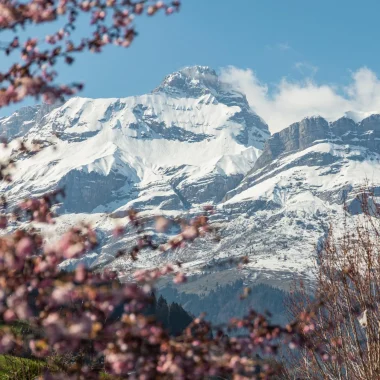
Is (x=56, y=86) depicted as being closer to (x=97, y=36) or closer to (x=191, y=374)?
(x=97, y=36)

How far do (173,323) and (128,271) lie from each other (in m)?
106

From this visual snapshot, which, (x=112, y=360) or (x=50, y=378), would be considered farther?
(x=50, y=378)

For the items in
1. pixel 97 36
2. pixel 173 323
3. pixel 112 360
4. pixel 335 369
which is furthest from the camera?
pixel 173 323

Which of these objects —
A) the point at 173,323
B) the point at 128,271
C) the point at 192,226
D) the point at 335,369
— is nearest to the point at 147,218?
the point at 192,226

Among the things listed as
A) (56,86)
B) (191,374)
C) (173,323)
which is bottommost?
(173,323)

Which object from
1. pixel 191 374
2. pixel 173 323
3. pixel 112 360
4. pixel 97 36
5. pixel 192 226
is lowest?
pixel 173 323

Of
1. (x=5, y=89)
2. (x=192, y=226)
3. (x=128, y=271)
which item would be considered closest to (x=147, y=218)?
(x=192, y=226)

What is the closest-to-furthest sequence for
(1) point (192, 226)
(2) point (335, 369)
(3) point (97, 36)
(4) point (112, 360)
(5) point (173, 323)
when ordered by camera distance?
(4) point (112, 360)
(1) point (192, 226)
(3) point (97, 36)
(2) point (335, 369)
(5) point (173, 323)

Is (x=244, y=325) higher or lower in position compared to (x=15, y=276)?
lower

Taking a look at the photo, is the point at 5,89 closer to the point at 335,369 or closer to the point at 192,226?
the point at 192,226

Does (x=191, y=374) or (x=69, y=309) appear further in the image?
(x=69, y=309)

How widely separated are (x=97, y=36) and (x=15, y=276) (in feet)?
9.91

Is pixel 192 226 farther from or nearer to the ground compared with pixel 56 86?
nearer to the ground

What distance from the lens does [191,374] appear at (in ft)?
16.2
